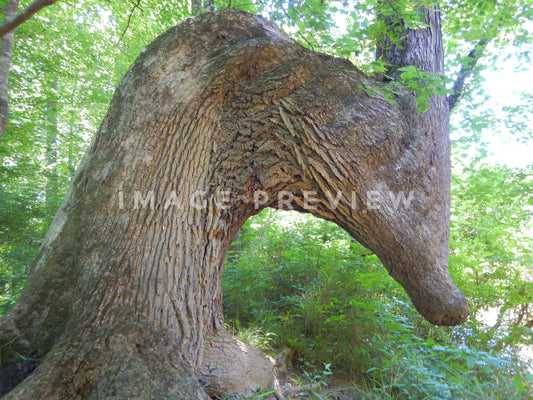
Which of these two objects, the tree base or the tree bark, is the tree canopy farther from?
the tree base

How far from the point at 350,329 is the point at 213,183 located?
222cm

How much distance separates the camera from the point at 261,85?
94.3 inches

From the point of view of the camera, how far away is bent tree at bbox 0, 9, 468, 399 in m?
1.84

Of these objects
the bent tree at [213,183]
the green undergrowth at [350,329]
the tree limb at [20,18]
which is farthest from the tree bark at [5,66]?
the green undergrowth at [350,329]

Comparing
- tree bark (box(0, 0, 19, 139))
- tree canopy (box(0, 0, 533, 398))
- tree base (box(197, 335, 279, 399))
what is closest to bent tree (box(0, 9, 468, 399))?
tree base (box(197, 335, 279, 399))

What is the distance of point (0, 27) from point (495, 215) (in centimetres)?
703

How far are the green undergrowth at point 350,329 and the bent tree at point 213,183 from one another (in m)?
0.51

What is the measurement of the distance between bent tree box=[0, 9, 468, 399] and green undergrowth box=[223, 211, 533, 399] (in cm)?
51

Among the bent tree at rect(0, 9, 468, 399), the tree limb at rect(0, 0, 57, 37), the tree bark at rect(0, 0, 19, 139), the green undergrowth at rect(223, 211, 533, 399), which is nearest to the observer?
the tree limb at rect(0, 0, 57, 37)

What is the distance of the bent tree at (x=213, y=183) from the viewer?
1839 mm

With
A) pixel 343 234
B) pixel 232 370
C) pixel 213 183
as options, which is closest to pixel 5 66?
pixel 213 183

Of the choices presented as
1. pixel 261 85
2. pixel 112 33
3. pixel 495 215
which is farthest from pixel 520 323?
pixel 112 33

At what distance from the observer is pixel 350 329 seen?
3084mm

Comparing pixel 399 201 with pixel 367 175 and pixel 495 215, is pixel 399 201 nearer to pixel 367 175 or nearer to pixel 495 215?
pixel 367 175
